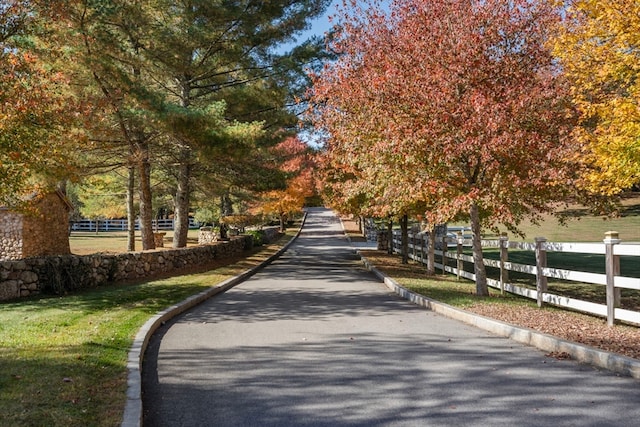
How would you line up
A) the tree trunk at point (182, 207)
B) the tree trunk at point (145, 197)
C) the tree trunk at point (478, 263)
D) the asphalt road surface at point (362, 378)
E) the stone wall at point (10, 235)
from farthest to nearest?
the tree trunk at point (182, 207) → the tree trunk at point (145, 197) → the stone wall at point (10, 235) → the tree trunk at point (478, 263) → the asphalt road surface at point (362, 378)

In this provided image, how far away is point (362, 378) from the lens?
224 inches

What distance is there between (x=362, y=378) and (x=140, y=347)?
2887 mm

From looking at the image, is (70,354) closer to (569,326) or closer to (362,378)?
(362,378)

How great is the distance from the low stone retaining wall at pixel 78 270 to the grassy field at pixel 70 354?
2.41ft

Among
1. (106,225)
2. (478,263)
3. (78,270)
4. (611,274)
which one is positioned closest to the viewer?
(611,274)

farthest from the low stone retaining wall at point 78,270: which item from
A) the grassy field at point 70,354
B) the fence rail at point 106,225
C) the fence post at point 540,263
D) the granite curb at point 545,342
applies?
the fence rail at point 106,225

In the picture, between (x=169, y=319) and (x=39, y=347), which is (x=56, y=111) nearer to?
(x=169, y=319)

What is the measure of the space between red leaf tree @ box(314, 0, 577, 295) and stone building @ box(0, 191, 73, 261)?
41.4 feet

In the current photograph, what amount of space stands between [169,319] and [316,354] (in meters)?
3.77

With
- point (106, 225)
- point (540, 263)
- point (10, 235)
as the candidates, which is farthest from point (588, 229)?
point (106, 225)

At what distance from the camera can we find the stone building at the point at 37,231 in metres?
19.1

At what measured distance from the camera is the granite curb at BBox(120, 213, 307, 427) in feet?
14.4

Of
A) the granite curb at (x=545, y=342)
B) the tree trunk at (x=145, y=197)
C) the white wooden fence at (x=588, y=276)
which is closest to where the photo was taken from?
the granite curb at (x=545, y=342)

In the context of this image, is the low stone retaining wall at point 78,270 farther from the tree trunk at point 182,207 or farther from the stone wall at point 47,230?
the stone wall at point 47,230
